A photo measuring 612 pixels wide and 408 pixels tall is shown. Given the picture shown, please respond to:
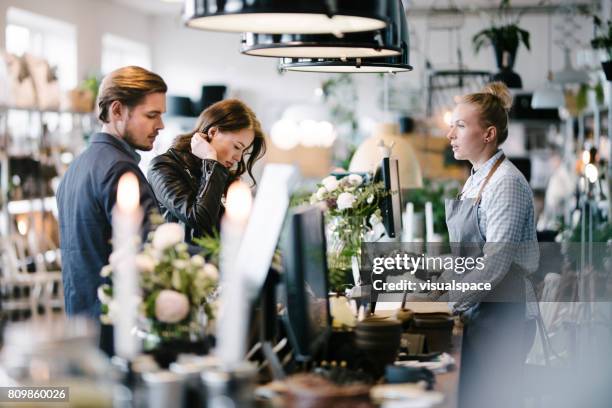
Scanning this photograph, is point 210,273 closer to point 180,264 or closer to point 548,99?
point 180,264

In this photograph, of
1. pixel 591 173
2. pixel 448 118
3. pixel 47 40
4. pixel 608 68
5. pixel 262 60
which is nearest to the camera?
pixel 448 118

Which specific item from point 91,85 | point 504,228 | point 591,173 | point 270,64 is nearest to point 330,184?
point 504,228

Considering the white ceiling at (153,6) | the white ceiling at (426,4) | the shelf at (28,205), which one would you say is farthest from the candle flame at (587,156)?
the white ceiling at (153,6)

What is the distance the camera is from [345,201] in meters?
3.80

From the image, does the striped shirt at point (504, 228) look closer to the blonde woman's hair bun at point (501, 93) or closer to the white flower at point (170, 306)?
the blonde woman's hair bun at point (501, 93)

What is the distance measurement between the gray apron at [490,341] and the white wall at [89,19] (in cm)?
757

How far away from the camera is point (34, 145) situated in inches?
370

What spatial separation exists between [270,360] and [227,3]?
2.88 ft

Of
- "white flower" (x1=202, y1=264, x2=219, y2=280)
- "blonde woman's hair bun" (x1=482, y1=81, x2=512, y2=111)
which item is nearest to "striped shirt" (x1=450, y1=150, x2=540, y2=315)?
"blonde woman's hair bun" (x1=482, y1=81, x2=512, y2=111)

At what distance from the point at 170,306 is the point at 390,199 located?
1.97 meters

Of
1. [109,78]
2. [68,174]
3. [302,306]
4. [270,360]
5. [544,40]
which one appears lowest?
[270,360]

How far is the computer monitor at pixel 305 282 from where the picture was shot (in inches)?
86.0

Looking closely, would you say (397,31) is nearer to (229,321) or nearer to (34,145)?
(229,321)

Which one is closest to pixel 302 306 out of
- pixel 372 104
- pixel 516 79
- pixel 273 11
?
pixel 273 11
